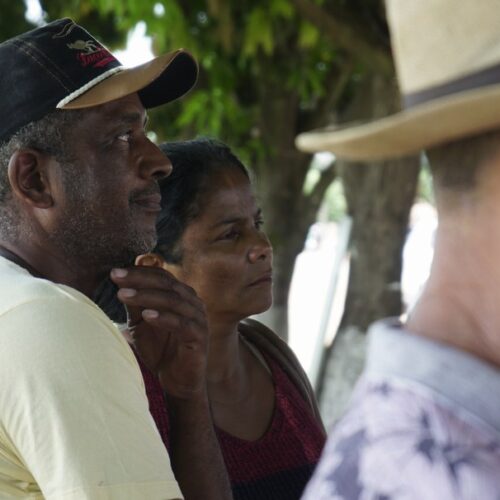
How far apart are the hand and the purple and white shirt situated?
919 millimetres

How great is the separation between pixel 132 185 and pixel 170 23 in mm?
3084

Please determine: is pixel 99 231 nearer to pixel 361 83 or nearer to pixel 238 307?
pixel 238 307

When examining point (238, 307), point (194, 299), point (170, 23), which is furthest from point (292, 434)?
point (170, 23)

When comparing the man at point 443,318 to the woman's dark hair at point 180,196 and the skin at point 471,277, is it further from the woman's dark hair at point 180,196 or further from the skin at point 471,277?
the woman's dark hair at point 180,196

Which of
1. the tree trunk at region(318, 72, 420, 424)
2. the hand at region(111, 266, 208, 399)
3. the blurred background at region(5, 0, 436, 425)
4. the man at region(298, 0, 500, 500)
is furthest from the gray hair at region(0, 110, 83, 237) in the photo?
the tree trunk at region(318, 72, 420, 424)

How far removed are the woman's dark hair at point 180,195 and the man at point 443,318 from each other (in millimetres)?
1393

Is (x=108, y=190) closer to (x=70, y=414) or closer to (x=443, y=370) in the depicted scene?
(x=70, y=414)

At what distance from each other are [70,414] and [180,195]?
3.72ft

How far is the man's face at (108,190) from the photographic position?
1930 mm

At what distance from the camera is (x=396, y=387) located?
106cm

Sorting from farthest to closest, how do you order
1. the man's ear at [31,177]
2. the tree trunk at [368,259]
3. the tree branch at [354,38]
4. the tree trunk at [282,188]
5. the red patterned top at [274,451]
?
the tree trunk at [282,188] → the tree trunk at [368,259] → the tree branch at [354,38] → the red patterned top at [274,451] → the man's ear at [31,177]

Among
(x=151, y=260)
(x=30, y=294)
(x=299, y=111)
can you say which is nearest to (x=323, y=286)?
(x=299, y=111)

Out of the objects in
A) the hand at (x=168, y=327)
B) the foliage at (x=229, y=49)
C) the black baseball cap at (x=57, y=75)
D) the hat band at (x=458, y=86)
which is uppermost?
the hat band at (x=458, y=86)

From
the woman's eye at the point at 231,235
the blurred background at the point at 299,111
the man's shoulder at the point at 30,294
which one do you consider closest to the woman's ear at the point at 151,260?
the woman's eye at the point at 231,235
